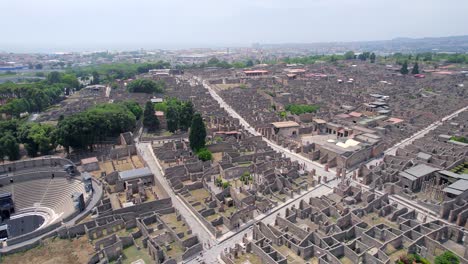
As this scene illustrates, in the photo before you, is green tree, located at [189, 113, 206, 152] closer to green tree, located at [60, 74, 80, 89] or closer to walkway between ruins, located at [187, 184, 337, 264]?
walkway between ruins, located at [187, 184, 337, 264]

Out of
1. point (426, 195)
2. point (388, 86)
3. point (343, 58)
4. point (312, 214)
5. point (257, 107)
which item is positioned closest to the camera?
point (312, 214)

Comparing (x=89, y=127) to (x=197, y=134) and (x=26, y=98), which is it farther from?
(x=26, y=98)

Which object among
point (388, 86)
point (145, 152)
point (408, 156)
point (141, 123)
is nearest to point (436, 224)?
point (408, 156)

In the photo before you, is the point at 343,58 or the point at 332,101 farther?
the point at 343,58

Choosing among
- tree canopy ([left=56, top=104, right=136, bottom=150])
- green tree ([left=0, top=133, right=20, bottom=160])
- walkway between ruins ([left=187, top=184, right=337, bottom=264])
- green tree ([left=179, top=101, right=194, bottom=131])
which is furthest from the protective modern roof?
green tree ([left=0, top=133, right=20, bottom=160])

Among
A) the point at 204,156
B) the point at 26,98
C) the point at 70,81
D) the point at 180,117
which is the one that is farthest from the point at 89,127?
the point at 70,81

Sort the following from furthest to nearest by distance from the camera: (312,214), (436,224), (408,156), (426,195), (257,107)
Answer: (257,107) < (408,156) < (426,195) < (312,214) < (436,224)

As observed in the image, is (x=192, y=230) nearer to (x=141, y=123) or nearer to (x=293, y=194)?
(x=293, y=194)
